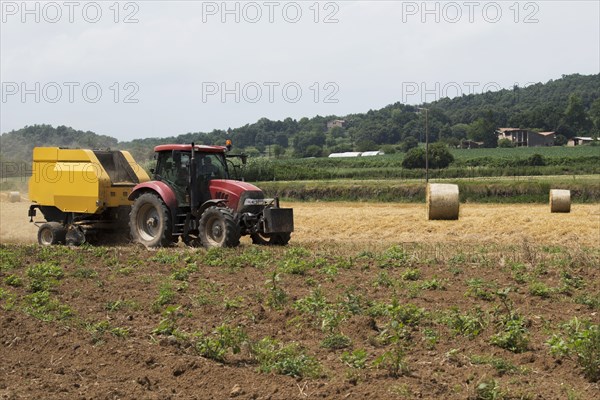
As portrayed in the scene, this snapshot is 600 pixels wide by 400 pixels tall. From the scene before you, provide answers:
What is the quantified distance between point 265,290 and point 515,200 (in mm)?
25973

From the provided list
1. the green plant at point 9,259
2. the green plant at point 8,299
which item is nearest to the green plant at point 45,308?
the green plant at point 8,299

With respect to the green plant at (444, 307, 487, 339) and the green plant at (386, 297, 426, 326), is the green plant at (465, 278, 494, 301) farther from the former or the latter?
the green plant at (386, 297, 426, 326)

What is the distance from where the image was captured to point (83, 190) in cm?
1930

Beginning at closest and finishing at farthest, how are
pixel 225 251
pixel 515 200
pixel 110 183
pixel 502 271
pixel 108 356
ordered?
pixel 108 356 → pixel 502 271 → pixel 225 251 → pixel 110 183 → pixel 515 200

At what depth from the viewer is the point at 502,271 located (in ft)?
39.4

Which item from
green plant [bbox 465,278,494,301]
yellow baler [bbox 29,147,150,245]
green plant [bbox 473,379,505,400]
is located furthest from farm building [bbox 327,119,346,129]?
green plant [bbox 473,379,505,400]

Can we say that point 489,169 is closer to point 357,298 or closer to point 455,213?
point 455,213

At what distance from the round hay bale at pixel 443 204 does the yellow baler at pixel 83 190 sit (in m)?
9.24

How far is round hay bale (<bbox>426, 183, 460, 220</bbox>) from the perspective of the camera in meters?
24.5

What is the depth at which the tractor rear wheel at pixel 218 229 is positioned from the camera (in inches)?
645

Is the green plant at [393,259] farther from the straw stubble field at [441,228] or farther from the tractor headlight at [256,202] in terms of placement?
the straw stubble field at [441,228]

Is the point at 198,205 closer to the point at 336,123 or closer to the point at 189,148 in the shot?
the point at 189,148

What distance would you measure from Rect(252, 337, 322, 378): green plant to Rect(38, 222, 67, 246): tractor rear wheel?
1268 cm

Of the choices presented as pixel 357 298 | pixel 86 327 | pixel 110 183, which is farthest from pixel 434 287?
pixel 110 183
